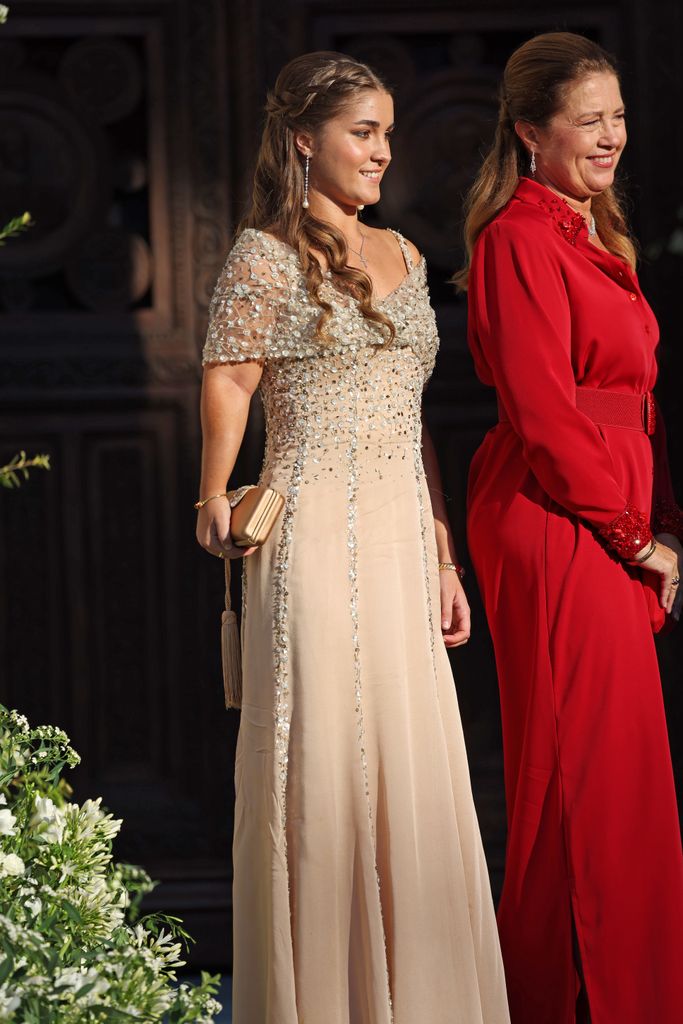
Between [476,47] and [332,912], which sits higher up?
[476,47]

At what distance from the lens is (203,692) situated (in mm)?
3902

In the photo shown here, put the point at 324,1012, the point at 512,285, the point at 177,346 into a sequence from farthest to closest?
the point at 177,346, the point at 512,285, the point at 324,1012

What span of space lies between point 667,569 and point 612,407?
34 cm

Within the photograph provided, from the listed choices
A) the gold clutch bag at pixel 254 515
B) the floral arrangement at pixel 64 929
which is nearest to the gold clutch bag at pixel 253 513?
the gold clutch bag at pixel 254 515

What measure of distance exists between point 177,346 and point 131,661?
84 centimetres

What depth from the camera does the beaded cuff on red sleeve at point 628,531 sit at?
287 centimetres

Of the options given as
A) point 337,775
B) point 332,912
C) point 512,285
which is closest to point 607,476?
point 512,285

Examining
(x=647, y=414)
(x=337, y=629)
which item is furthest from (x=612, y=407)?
(x=337, y=629)

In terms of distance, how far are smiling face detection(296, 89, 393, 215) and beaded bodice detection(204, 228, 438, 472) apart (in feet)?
0.52

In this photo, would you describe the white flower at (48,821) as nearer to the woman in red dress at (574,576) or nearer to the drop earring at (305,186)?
the woman in red dress at (574,576)

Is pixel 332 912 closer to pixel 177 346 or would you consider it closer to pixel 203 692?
pixel 203 692

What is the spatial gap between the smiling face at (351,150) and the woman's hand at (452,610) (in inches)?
30.2

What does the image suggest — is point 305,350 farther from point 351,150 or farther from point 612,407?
point 612,407

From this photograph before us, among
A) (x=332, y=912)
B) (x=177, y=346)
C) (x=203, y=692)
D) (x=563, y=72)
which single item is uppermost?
(x=563, y=72)
